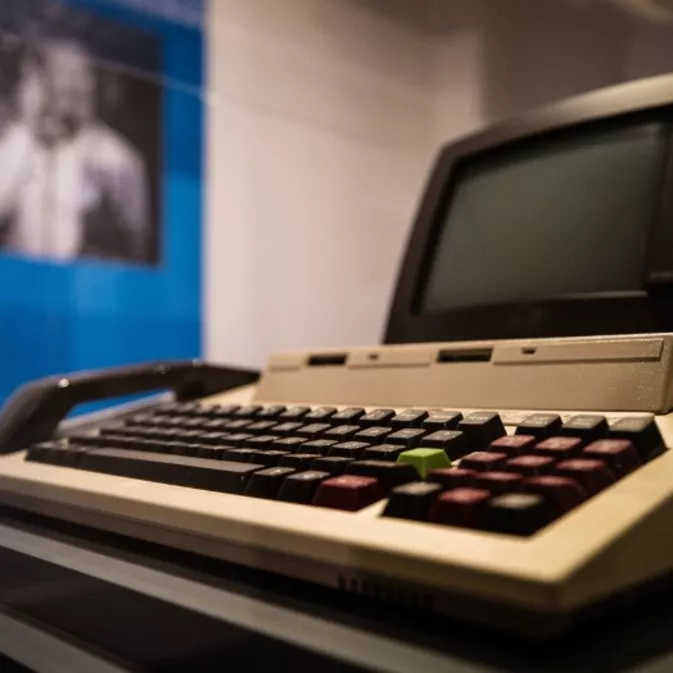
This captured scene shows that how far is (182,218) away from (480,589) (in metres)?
1.08

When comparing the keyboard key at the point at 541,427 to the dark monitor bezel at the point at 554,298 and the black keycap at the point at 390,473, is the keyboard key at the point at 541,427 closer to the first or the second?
the black keycap at the point at 390,473

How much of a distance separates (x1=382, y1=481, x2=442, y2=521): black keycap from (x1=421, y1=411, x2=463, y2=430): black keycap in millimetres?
116

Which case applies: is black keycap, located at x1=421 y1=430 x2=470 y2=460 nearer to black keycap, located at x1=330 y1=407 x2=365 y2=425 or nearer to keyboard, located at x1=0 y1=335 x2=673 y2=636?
keyboard, located at x1=0 y1=335 x2=673 y2=636

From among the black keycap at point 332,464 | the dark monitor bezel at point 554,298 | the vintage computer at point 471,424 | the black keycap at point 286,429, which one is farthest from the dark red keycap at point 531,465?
the dark monitor bezel at point 554,298

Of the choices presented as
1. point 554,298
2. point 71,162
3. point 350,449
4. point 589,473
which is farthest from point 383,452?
point 71,162

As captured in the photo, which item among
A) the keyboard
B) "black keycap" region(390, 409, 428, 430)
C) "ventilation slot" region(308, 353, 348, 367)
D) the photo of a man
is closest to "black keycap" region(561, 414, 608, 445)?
the keyboard

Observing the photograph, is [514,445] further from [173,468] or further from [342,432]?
[173,468]

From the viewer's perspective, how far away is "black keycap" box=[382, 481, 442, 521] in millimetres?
414

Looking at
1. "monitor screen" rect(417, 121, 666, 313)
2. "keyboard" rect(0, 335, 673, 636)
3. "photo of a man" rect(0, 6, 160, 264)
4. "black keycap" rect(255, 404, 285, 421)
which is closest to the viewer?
"keyboard" rect(0, 335, 673, 636)

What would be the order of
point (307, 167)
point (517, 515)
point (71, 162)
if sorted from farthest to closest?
1. point (307, 167)
2. point (71, 162)
3. point (517, 515)

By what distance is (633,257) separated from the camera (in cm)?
78

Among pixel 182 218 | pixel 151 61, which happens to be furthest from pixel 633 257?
pixel 151 61

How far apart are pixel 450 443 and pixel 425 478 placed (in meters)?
0.05

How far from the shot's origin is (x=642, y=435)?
0.46 meters
